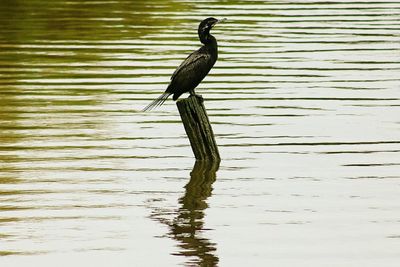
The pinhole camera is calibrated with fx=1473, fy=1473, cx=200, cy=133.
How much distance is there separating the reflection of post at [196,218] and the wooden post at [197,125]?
0.11m

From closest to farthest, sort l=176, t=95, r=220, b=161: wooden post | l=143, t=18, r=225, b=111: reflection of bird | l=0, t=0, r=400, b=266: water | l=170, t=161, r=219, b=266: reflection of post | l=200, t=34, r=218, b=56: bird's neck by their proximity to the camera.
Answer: l=170, t=161, r=219, b=266: reflection of post → l=0, t=0, r=400, b=266: water → l=176, t=95, r=220, b=161: wooden post → l=143, t=18, r=225, b=111: reflection of bird → l=200, t=34, r=218, b=56: bird's neck

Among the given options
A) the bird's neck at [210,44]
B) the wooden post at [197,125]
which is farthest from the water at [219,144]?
the bird's neck at [210,44]

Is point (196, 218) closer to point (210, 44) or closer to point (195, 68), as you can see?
point (195, 68)

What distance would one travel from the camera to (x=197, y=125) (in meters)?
10.6

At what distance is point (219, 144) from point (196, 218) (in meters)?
2.78

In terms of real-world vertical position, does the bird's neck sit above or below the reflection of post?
above

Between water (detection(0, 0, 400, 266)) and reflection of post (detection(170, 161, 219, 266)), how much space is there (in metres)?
0.01

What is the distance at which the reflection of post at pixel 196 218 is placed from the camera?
7977mm

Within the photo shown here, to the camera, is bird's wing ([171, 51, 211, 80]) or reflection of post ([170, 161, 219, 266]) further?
bird's wing ([171, 51, 211, 80])

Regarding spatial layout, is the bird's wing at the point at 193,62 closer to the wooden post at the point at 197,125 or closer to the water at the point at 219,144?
the wooden post at the point at 197,125

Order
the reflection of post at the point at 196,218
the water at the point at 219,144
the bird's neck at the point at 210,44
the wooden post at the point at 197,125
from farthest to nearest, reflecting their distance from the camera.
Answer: the bird's neck at the point at 210,44 → the wooden post at the point at 197,125 → the water at the point at 219,144 → the reflection of post at the point at 196,218

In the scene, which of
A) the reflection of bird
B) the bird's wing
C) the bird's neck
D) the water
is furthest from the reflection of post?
the bird's neck

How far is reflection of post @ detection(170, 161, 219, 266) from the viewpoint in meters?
7.98

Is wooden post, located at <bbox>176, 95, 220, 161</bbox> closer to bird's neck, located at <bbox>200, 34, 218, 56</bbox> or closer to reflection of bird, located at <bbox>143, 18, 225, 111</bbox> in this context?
reflection of bird, located at <bbox>143, 18, 225, 111</bbox>
